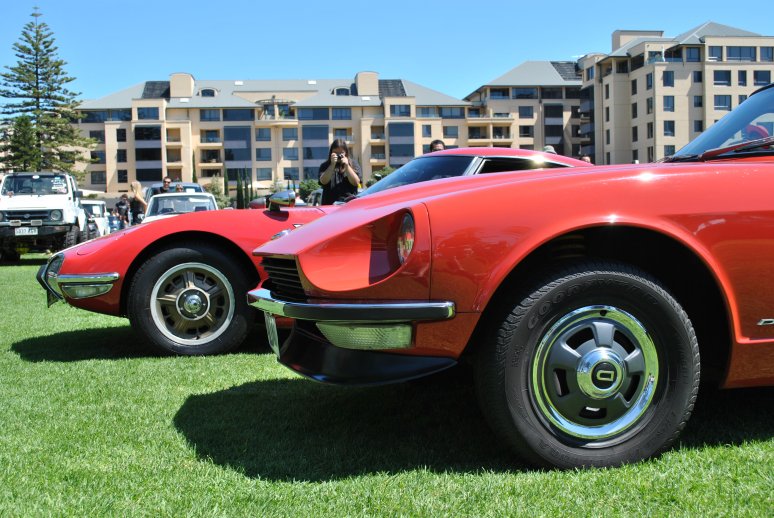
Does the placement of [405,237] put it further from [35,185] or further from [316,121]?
[316,121]

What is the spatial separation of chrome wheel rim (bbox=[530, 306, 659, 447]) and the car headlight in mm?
550

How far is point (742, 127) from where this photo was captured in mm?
3225

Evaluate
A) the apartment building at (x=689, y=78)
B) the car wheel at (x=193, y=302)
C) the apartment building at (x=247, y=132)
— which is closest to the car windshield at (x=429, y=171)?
the car wheel at (x=193, y=302)

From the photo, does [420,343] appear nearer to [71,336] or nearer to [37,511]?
[37,511]

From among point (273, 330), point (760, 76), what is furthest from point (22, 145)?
point (760, 76)

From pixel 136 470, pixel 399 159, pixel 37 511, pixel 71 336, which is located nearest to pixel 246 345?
pixel 71 336

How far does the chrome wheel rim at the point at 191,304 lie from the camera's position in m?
4.69

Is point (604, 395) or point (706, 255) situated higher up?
point (706, 255)

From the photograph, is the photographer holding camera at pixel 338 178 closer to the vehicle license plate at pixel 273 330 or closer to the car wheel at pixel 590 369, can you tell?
the vehicle license plate at pixel 273 330

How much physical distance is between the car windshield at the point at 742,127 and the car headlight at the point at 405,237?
153 cm

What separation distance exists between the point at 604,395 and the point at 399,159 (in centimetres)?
8362

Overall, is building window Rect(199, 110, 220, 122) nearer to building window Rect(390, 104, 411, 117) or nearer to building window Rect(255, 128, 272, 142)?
building window Rect(255, 128, 272, 142)

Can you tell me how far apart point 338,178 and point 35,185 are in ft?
45.1

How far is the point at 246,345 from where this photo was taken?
5.11 metres
